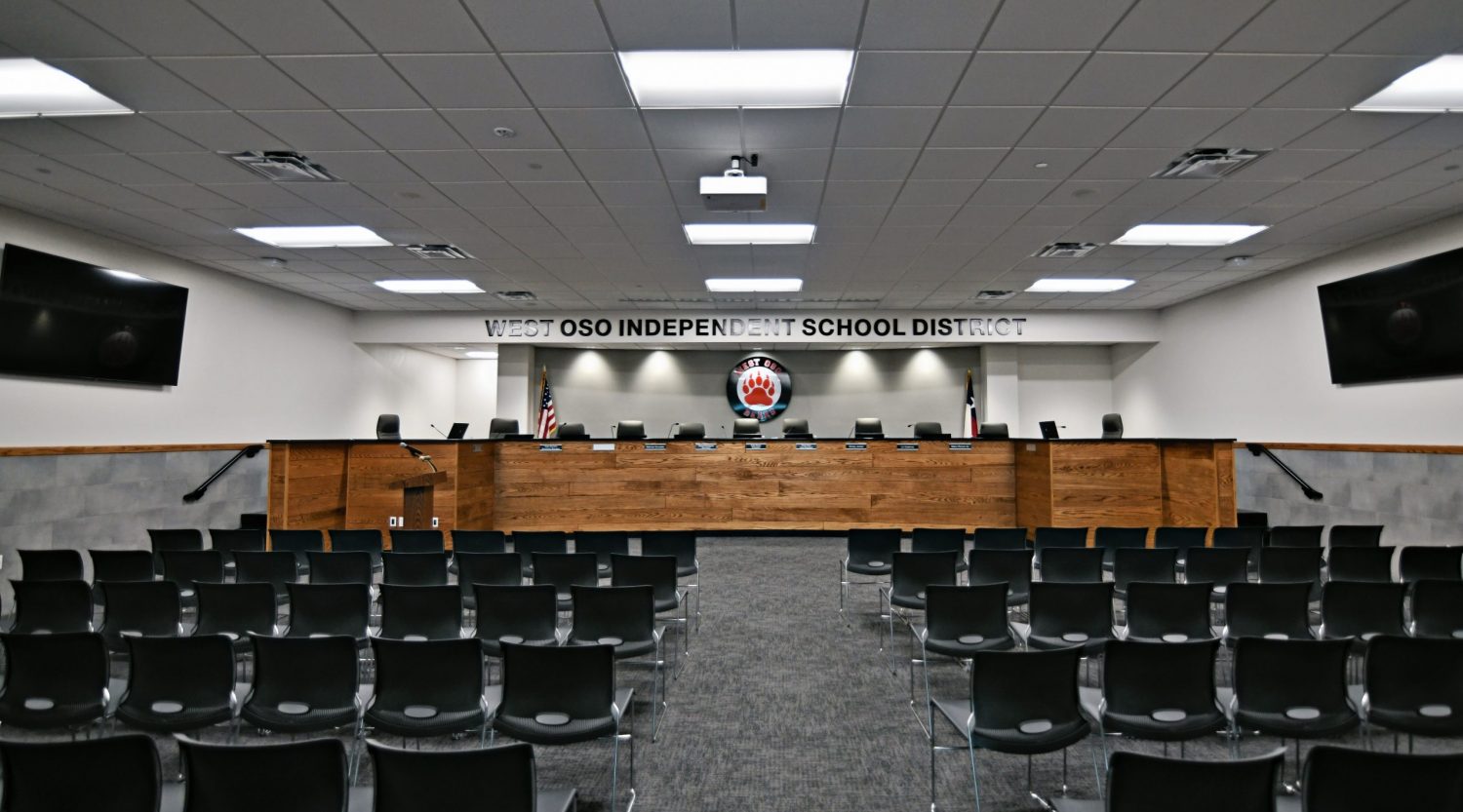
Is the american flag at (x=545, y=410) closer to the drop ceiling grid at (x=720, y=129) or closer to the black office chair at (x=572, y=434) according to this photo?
the black office chair at (x=572, y=434)

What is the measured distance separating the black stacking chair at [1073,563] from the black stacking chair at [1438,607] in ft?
4.82

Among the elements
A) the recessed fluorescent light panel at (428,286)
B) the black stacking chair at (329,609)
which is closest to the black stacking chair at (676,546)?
the black stacking chair at (329,609)

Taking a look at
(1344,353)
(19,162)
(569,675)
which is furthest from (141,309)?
(1344,353)

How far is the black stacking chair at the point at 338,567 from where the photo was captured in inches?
167

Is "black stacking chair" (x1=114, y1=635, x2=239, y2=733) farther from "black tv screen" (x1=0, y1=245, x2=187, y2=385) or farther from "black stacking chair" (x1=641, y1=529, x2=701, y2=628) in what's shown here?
"black tv screen" (x1=0, y1=245, x2=187, y2=385)

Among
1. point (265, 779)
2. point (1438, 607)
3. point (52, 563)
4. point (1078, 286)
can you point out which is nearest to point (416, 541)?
point (52, 563)

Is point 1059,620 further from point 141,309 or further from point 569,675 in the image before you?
point 141,309

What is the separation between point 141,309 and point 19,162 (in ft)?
8.48

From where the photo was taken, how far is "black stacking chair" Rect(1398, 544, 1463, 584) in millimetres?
4160

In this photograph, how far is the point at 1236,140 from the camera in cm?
480

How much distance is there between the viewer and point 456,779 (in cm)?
172

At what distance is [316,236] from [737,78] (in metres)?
5.56

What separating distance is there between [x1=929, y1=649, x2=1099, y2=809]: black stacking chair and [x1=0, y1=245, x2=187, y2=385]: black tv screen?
27.7 ft

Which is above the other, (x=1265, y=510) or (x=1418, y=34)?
(x=1418, y=34)
